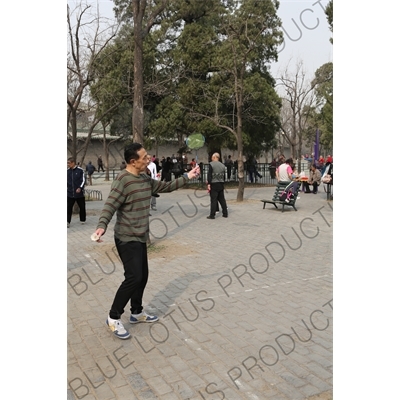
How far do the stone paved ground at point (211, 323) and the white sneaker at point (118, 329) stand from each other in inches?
2.1

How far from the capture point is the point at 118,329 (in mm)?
4121

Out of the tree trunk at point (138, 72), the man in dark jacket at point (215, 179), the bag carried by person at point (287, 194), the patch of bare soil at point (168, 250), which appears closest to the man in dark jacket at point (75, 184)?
the patch of bare soil at point (168, 250)

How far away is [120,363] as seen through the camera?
3.64m

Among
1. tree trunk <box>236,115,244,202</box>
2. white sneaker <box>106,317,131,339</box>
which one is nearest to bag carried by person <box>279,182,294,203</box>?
tree trunk <box>236,115,244,202</box>

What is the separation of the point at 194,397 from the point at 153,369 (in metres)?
0.53

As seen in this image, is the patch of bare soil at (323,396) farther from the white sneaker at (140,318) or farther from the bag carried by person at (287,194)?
the bag carried by person at (287,194)

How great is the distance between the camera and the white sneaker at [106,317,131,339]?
410cm

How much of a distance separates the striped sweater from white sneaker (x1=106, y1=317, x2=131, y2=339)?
83 cm

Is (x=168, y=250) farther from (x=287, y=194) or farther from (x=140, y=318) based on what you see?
(x=287, y=194)

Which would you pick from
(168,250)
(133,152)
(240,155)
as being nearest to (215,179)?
(240,155)

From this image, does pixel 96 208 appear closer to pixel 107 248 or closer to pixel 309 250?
pixel 107 248

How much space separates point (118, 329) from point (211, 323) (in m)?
1.02

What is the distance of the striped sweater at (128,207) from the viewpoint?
4090 mm

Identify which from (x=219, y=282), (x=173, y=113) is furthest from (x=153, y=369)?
(x=173, y=113)
